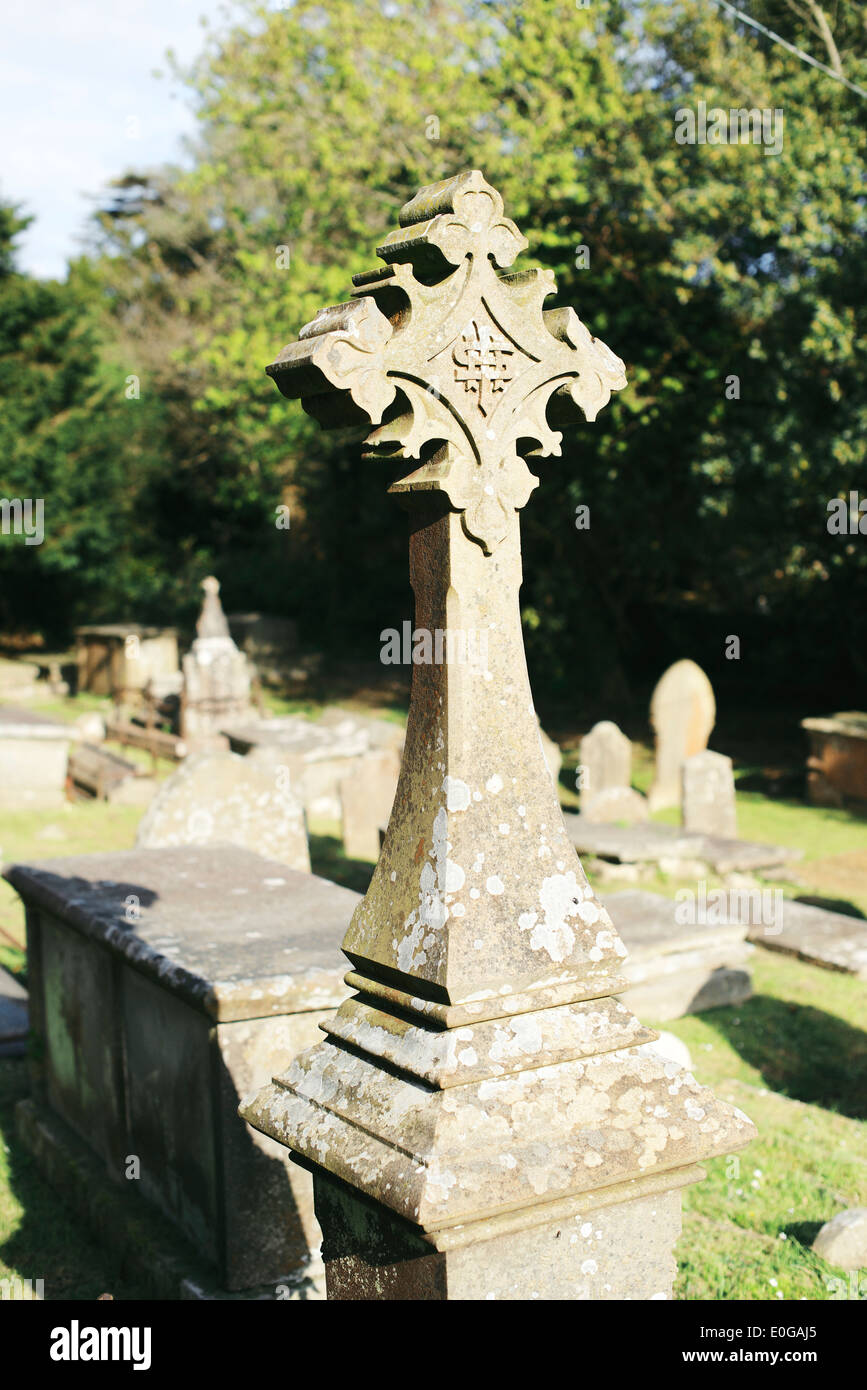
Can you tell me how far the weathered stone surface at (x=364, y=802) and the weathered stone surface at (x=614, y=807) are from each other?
6.54 feet

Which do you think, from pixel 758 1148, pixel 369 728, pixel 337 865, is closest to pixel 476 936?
pixel 758 1148

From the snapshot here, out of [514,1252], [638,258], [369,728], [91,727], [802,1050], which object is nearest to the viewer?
[514,1252]

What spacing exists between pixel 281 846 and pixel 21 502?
2159 cm

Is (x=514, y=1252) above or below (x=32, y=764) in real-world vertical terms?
above

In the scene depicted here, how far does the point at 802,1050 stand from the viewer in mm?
6312

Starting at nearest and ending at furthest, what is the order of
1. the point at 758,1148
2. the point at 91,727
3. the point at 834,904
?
the point at 758,1148
the point at 834,904
the point at 91,727

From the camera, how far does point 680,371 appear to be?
16453 mm

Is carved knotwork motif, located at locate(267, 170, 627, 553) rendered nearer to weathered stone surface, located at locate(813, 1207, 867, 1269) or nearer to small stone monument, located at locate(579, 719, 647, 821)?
weathered stone surface, located at locate(813, 1207, 867, 1269)

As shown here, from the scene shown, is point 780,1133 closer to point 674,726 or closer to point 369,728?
point 674,726

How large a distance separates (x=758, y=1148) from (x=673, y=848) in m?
5.04

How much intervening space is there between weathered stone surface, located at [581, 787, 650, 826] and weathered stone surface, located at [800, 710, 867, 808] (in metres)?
3.44

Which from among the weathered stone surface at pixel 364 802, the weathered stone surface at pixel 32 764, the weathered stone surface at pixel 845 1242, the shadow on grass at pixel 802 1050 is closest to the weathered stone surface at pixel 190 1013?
the weathered stone surface at pixel 845 1242

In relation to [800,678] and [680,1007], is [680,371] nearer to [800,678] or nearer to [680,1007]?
[800,678]

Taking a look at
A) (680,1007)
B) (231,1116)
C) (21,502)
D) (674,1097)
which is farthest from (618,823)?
(21,502)
